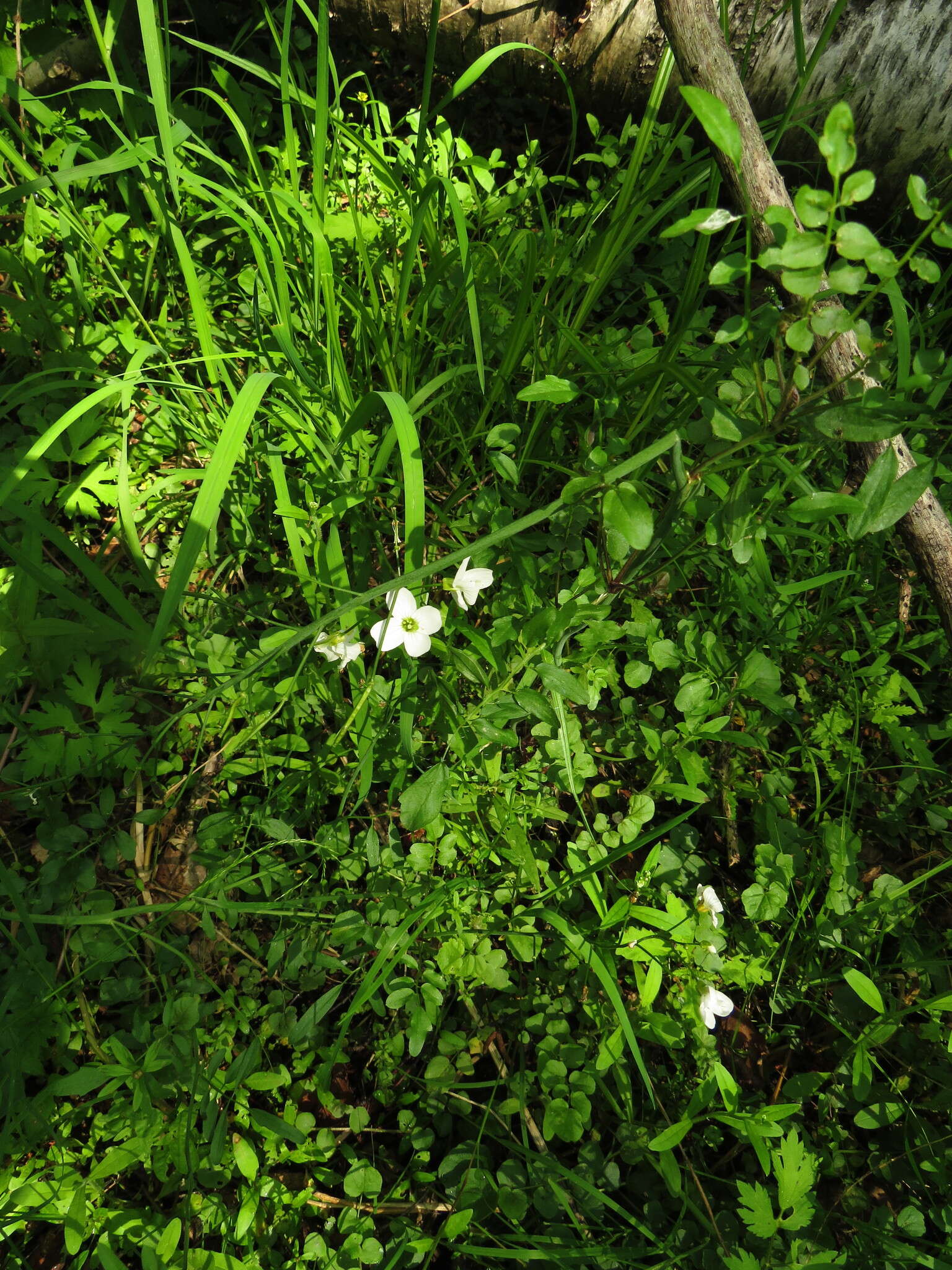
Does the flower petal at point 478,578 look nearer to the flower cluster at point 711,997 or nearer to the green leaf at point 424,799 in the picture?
the green leaf at point 424,799

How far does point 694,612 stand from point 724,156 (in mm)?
1006

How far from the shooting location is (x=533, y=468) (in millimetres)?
2047

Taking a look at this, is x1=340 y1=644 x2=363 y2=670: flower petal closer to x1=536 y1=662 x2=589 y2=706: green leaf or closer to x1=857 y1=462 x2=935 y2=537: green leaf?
x1=536 y1=662 x2=589 y2=706: green leaf

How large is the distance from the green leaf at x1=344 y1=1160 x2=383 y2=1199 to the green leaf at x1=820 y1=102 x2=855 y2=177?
1.72 meters

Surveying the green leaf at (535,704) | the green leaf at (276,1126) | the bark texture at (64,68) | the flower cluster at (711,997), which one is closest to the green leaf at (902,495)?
the green leaf at (535,704)

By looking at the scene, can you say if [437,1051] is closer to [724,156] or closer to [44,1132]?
[44,1132]

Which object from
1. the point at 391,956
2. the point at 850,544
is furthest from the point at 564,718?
the point at 850,544

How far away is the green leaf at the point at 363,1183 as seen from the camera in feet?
4.58

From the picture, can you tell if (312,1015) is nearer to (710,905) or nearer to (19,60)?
(710,905)

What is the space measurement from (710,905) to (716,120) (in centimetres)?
134

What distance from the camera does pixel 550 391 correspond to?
1354mm

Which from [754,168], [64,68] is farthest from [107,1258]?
[64,68]

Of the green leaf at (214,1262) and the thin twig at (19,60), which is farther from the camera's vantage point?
the thin twig at (19,60)

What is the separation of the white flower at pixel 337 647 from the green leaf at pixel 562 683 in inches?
14.8
